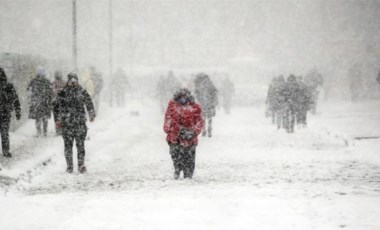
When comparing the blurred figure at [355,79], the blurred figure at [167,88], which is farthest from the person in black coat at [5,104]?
the blurred figure at [355,79]

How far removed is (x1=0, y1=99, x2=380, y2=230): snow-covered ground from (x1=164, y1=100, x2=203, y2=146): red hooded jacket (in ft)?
2.41

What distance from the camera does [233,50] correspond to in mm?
74000

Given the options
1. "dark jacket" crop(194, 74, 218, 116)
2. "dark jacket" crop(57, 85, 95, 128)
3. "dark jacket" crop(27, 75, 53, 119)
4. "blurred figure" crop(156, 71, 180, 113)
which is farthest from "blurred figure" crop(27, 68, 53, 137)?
"blurred figure" crop(156, 71, 180, 113)

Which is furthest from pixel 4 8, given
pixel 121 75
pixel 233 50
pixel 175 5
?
pixel 121 75

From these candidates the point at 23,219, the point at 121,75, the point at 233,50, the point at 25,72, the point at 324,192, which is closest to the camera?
the point at 23,219

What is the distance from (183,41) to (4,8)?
23047 mm

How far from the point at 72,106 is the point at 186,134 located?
8.19ft

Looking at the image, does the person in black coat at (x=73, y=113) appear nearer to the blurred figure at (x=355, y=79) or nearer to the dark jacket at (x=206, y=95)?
the dark jacket at (x=206, y=95)

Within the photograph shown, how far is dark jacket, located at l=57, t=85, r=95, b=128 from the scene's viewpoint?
11.3m

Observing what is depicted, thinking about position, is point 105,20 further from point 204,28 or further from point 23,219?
point 23,219

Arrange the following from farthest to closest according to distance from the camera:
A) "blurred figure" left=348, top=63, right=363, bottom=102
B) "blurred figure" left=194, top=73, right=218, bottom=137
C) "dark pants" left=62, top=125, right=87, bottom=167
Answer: "blurred figure" left=348, top=63, right=363, bottom=102 < "blurred figure" left=194, top=73, right=218, bottom=137 < "dark pants" left=62, top=125, right=87, bottom=167

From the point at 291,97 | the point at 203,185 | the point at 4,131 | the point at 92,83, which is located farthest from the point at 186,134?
the point at 92,83

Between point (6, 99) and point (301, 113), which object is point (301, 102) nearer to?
point (301, 113)

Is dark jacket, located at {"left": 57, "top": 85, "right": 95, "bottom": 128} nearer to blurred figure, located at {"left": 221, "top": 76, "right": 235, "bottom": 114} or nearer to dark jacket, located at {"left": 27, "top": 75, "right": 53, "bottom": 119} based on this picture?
dark jacket, located at {"left": 27, "top": 75, "right": 53, "bottom": 119}
